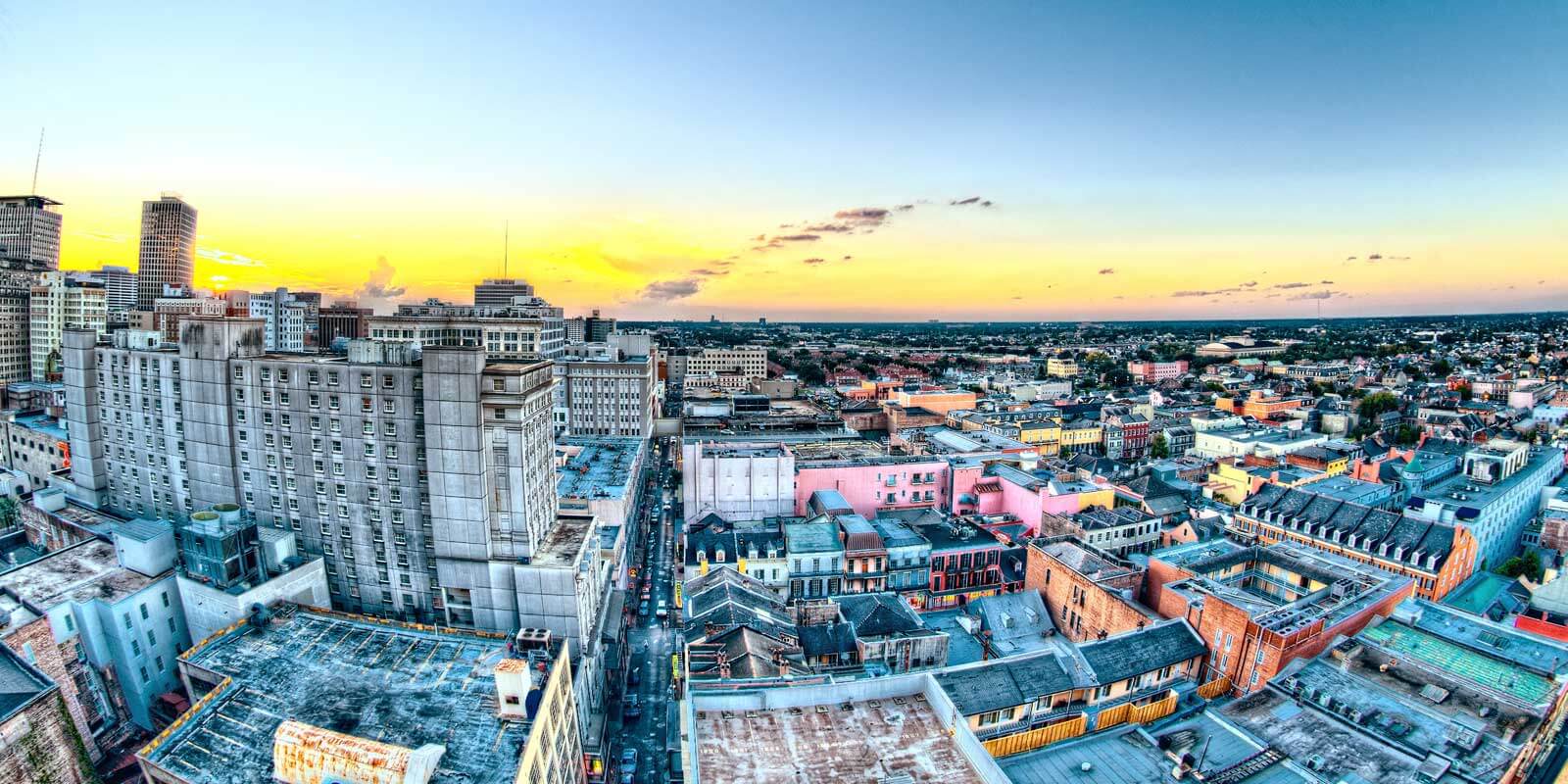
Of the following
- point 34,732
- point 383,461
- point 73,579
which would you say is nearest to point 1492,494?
point 383,461

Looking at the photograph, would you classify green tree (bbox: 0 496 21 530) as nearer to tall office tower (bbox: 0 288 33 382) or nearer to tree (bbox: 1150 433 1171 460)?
tall office tower (bbox: 0 288 33 382)

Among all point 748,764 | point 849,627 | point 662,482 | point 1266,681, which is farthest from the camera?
point 662,482

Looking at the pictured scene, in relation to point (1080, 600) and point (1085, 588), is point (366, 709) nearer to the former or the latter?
point (1085, 588)


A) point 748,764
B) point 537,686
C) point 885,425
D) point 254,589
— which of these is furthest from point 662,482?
point 748,764

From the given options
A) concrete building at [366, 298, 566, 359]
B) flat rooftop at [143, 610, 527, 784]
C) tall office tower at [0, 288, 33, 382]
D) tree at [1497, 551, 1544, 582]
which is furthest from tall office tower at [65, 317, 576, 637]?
tall office tower at [0, 288, 33, 382]

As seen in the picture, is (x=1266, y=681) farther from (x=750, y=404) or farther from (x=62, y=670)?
(x=750, y=404)
